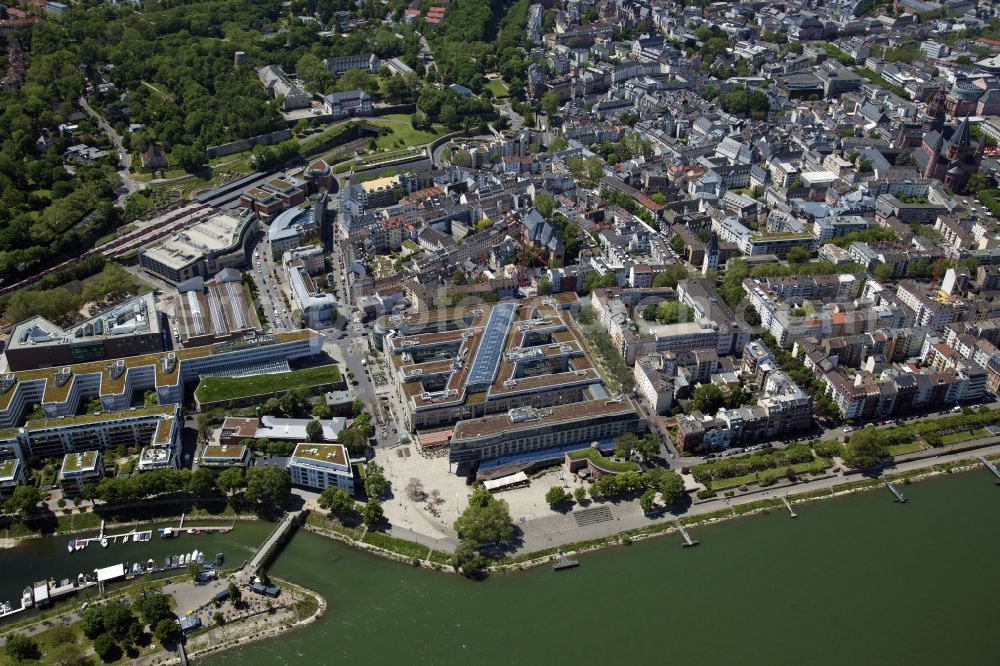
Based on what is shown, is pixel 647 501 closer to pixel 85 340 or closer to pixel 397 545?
pixel 397 545

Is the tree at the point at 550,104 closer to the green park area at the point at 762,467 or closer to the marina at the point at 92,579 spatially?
the green park area at the point at 762,467

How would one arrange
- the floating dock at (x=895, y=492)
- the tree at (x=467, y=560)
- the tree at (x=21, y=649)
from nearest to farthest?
the tree at (x=21, y=649), the tree at (x=467, y=560), the floating dock at (x=895, y=492)

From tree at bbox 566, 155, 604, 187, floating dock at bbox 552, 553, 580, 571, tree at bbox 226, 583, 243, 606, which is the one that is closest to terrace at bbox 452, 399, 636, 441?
floating dock at bbox 552, 553, 580, 571

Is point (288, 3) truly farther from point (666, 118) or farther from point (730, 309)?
point (730, 309)

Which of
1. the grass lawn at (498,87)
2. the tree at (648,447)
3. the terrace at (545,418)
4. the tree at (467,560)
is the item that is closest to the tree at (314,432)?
the terrace at (545,418)

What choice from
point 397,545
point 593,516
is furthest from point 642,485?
point 397,545

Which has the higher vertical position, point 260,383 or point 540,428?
point 260,383
